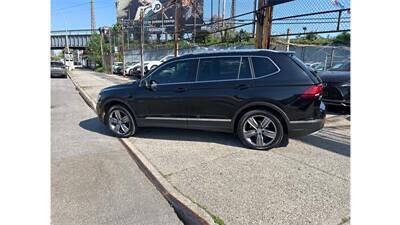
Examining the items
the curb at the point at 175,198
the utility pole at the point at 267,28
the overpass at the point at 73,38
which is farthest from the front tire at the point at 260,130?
the overpass at the point at 73,38

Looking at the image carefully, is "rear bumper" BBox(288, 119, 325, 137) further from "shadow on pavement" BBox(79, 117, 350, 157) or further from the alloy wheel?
"shadow on pavement" BBox(79, 117, 350, 157)

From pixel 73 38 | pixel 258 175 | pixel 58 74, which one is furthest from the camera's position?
pixel 73 38

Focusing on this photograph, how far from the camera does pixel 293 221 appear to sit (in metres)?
2.77

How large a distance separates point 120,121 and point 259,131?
2849 millimetres

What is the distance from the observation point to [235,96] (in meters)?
4.87

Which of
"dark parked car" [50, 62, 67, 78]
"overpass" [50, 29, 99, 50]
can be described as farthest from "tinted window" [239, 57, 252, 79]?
"overpass" [50, 29, 99, 50]

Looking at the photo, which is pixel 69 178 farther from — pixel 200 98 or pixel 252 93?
pixel 252 93

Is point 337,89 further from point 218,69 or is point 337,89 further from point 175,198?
point 175,198

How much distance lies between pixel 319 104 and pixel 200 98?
1964mm

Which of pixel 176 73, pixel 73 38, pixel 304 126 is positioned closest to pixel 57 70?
pixel 176 73

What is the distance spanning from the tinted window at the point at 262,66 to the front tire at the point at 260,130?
0.64m

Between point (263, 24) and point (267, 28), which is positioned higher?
point (263, 24)

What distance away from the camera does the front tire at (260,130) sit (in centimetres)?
477
